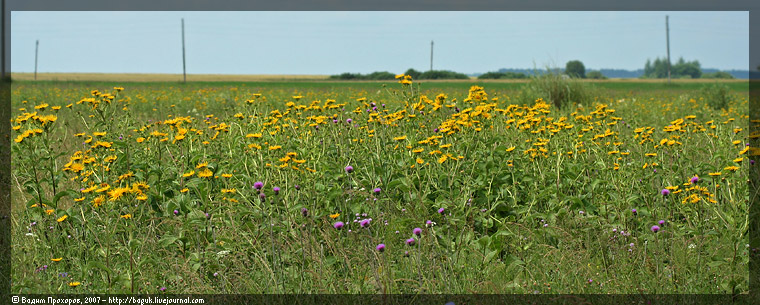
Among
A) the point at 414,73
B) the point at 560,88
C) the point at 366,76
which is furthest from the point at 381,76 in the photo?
the point at 560,88

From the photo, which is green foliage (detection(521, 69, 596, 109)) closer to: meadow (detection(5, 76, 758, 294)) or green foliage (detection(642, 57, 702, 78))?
meadow (detection(5, 76, 758, 294))

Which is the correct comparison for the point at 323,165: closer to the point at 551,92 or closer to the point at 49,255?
the point at 49,255

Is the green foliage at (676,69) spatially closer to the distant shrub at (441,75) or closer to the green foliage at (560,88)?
the distant shrub at (441,75)

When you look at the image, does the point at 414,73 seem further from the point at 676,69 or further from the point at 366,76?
the point at 676,69

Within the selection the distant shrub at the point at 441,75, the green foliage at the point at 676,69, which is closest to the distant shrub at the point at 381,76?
the distant shrub at the point at 441,75

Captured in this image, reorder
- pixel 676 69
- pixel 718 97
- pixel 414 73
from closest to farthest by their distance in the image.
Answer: pixel 718 97 → pixel 414 73 → pixel 676 69

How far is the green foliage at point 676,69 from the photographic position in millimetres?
138975

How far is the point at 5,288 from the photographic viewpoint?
11.3 ft

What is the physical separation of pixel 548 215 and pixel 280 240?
186 centimetres

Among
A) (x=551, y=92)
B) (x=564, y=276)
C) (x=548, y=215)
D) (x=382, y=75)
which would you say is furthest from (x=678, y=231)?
(x=382, y=75)

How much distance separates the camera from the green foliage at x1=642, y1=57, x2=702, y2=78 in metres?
139

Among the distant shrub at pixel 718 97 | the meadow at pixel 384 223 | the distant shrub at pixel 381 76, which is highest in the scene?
the distant shrub at pixel 381 76

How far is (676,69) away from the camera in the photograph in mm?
145000

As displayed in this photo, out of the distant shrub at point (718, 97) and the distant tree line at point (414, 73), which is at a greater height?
the distant tree line at point (414, 73)
